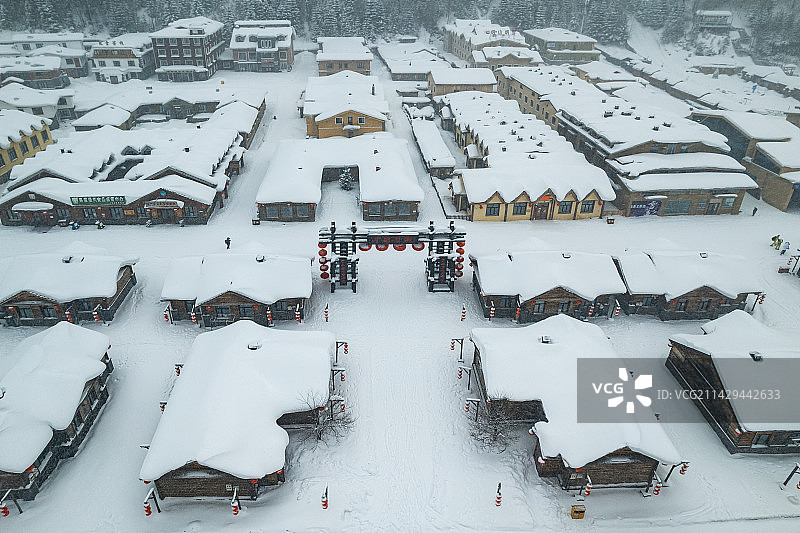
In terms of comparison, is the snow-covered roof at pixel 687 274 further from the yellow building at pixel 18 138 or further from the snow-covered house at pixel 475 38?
the snow-covered house at pixel 475 38

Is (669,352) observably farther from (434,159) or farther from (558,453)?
(434,159)

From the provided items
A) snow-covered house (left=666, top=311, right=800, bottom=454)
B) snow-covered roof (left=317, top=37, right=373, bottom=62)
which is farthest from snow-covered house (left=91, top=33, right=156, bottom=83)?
snow-covered house (left=666, top=311, right=800, bottom=454)

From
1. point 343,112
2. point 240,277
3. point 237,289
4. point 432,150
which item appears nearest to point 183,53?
point 343,112

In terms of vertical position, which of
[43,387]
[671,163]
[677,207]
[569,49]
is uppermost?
[569,49]

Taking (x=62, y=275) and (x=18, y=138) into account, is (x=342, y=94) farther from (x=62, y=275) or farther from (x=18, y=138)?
(x=62, y=275)

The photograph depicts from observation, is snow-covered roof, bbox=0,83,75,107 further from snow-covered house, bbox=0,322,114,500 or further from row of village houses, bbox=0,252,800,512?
snow-covered house, bbox=0,322,114,500

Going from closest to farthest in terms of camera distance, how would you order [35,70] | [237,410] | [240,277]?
[237,410] → [240,277] → [35,70]

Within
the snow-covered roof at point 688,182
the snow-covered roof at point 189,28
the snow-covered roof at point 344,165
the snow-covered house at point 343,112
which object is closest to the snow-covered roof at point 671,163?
the snow-covered roof at point 688,182
